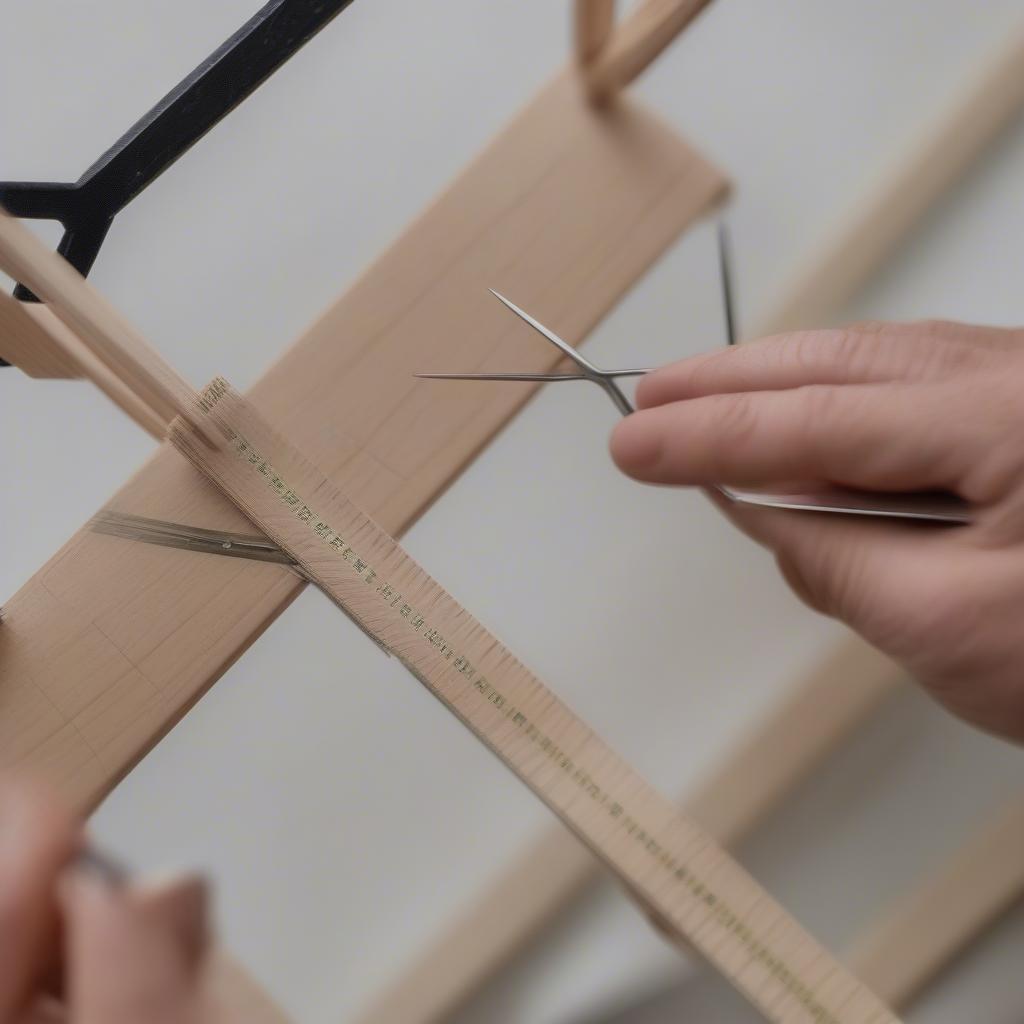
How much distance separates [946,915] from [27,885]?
2.42 feet

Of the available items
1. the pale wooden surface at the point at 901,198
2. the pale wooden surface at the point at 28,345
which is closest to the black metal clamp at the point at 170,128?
the pale wooden surface at the point at 28,345

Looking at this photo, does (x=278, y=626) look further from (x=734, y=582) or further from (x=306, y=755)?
(x=734, y=582)

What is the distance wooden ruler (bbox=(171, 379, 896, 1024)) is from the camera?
17.9 inches

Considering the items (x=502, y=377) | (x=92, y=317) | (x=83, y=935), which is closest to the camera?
(x=83, y=935)

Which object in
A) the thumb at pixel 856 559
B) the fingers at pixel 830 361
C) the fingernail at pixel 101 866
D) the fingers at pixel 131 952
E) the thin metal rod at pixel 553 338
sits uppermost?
the fingers at pixel 830 361

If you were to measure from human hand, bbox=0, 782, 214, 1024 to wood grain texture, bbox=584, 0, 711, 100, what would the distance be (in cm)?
52

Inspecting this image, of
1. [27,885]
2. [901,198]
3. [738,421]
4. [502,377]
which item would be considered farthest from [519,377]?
[901,198]

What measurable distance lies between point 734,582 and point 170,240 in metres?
0.59

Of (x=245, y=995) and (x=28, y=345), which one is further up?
(x=28, y=345)

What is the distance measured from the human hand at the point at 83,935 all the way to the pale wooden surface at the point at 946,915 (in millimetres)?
665

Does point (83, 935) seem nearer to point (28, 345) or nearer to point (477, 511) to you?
point (28, 345)

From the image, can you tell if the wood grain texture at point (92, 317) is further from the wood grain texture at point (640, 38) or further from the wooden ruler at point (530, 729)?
the wood grain texture at point (640, 38)

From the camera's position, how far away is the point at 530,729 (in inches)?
18.6

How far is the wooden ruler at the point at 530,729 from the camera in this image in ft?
1.49
